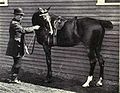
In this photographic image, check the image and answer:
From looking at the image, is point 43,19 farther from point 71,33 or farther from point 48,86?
point 48,86

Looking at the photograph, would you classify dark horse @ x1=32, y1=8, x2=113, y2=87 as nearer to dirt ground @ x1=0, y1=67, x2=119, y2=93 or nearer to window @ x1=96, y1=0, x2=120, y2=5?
dirt ground @ x1=0, y1=67, x2=119, y2=93

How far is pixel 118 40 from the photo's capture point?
22.8 ft

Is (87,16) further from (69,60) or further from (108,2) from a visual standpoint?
(69,60)

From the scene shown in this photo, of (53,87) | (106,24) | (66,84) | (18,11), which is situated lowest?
(53,87)

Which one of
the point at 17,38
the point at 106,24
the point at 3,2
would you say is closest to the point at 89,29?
the point at 106,24

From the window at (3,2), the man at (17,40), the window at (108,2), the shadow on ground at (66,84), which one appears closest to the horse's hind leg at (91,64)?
A: the shadow on ground at (66,84)

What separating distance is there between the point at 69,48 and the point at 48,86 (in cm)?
122

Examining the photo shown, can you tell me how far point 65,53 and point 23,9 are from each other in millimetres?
1903

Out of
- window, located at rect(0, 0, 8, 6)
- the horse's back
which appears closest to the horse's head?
the horse's back

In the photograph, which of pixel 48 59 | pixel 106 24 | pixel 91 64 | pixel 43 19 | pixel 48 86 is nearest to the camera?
pixel 106 24

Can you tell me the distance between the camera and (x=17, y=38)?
7.68m

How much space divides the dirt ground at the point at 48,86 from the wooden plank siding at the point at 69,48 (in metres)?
0.20

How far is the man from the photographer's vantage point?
7.61m

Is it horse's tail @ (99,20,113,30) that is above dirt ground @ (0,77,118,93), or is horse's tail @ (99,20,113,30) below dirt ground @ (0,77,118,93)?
above
